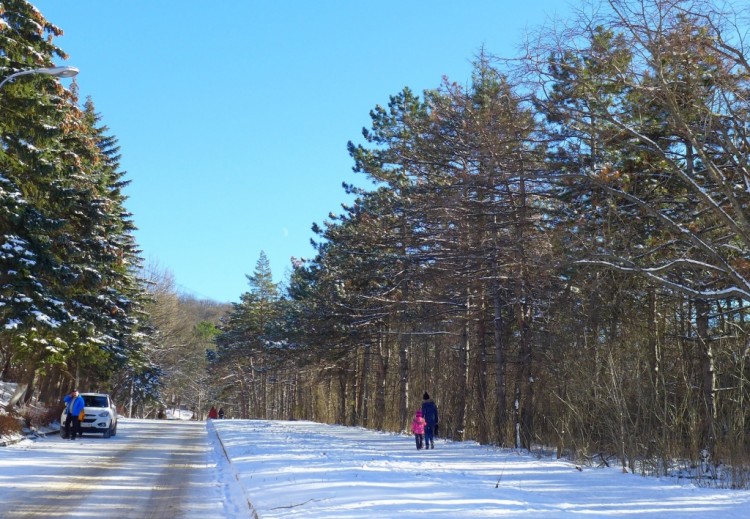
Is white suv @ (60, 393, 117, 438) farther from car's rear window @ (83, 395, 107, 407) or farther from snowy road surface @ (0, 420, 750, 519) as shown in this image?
snowy road surface @ (0, 420, 750, 519)

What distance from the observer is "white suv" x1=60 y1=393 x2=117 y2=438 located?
1114 inches

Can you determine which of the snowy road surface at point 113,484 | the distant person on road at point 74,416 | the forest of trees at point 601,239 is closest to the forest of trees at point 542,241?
the forest of trees at point 601,239

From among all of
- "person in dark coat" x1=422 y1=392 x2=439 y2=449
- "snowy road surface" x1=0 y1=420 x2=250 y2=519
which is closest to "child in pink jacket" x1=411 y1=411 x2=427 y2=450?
"person in dark coat" x1=422 y1=392 x2=439 y2=449

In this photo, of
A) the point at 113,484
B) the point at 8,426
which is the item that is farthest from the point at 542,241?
the point at 8,426

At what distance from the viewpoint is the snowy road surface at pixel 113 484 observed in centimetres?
1019

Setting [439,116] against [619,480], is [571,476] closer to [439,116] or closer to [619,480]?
[619,480]

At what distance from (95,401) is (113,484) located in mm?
17440

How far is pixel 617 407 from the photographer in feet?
49.6

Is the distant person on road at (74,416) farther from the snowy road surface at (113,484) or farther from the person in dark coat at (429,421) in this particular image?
the person in dark coat at (429,421)

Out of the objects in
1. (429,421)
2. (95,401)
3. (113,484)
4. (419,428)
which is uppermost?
(95,401)

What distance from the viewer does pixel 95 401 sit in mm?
29422

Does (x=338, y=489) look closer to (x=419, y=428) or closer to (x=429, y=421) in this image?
(x=419, y=428)

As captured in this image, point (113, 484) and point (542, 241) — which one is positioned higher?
point (542, 241)

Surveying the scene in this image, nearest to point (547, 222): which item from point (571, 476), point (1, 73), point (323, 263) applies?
point (571, 476)
